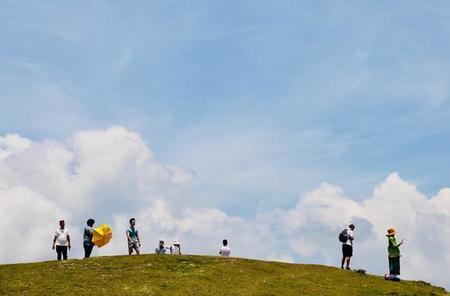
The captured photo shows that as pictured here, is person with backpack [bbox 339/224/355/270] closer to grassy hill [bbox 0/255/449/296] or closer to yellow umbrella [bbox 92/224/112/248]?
grassy hill [bbox 0/255/449/296]

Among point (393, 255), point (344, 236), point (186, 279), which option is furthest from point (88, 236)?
point (393, 255)

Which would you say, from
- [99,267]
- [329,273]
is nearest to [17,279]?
[99,267]

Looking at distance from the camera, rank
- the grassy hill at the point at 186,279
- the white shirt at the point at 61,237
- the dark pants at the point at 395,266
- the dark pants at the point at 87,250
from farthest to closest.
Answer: the dark pants at the point at 87,250, the dark pants at the point at 395,266, the white shirt at the point at 61,237, the grassy hill at the point at 186,279

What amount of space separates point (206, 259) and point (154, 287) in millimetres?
9821

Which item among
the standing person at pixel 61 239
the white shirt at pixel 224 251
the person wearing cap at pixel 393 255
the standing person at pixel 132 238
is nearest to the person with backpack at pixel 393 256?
the person wearing cap at pixel 393 255

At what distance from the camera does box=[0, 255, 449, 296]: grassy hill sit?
3541 cm

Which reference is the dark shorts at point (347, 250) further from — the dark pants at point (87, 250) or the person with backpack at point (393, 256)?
the dark pants at point (87, 250)

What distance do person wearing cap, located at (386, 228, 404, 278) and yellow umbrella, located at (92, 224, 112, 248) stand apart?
21.9 m

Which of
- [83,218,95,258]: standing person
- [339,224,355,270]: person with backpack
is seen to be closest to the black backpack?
[339,224,355,270]: person with backpack

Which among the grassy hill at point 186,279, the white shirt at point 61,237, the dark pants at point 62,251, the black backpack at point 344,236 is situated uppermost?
the black backpack at point 344,236

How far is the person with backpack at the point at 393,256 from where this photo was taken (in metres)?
45.4

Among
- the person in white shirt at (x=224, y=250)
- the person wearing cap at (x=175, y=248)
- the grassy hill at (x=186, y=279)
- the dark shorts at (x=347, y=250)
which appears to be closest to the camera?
the grassy hill at (x=186, y=279)

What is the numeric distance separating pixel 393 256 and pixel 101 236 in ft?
→ 73.9

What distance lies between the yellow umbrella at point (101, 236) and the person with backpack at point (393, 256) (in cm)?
2177
